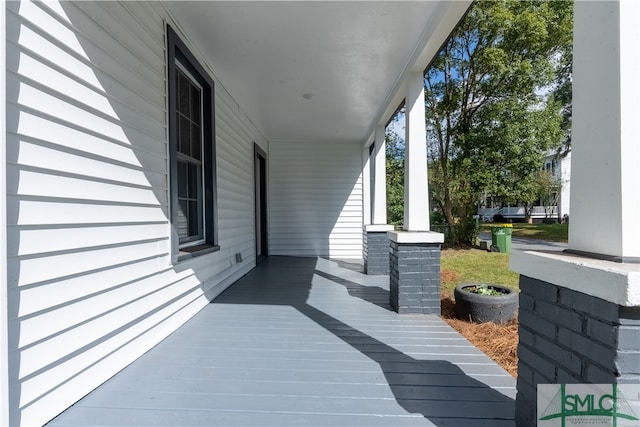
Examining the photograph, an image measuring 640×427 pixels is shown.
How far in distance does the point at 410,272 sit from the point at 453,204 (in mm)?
6921

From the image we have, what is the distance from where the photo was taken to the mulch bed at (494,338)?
2.48 m

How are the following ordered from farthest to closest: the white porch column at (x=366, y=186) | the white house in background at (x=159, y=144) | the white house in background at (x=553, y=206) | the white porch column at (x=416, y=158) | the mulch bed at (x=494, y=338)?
the white house in background at (x=553, y=206) < the white porch column at (x=366, y=186) < the white porch column at (x=416, y=158) < the mulch bed at (x=494, y=338) < the white house in background at (x=159, y=144)

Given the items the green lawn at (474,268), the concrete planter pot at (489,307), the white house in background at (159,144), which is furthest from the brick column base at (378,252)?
the concrete planter pot at (489,307)

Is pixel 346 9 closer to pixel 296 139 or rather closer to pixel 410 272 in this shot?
pixel 410 272

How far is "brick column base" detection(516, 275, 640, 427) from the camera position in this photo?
39.4 inches

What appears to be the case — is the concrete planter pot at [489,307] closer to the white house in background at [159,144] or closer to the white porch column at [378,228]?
the white house in background at [159,144]

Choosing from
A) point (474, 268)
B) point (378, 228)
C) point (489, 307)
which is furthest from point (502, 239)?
point (489, 307)

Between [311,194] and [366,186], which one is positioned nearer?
[366,186]

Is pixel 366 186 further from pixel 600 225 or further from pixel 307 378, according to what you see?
pixel 600 225

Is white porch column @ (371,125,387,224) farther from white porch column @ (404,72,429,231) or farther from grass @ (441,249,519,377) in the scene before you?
white porch column @ (404,72,429,231)

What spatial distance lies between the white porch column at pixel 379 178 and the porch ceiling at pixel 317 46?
58cm

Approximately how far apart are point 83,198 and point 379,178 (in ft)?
15.5

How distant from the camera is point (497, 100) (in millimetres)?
8781

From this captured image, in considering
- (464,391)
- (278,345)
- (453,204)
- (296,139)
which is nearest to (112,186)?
(278,345)
